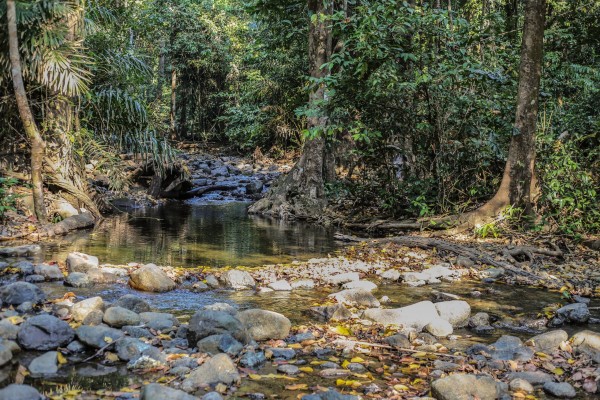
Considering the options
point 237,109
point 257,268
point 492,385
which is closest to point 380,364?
point 492,385

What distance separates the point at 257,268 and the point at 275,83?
16929mm

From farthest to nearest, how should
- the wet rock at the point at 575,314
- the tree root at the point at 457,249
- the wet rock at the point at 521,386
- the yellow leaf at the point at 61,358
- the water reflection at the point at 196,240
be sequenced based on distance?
1. the water reflection at the point at 196,240
2. the tree root at the point at 457,249
3. the wet rock at the point at 575,314
4. the yellow leaf at the point at 61,358
5. the wet rock at the point at 521,386

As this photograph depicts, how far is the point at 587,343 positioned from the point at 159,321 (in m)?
3.55

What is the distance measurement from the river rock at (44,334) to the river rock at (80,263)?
2.44 metres

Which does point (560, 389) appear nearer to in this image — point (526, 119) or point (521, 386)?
point (521, 386)

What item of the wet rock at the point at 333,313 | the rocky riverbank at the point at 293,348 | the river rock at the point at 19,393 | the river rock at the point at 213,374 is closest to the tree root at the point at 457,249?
the rocky riverbank at the point at 293,348

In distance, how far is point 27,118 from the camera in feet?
30.7

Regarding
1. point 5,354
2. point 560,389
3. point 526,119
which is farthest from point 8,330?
point 526,119

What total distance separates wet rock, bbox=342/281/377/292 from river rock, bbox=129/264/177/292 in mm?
2067

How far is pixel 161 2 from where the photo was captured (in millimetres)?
27125

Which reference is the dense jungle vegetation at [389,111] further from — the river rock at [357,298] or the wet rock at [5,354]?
the wet rock at [5,354]

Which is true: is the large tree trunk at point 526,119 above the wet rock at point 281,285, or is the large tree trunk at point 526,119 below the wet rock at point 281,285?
above

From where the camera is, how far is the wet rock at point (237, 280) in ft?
21.0

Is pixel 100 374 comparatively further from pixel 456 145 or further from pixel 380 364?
pixel 456 145
